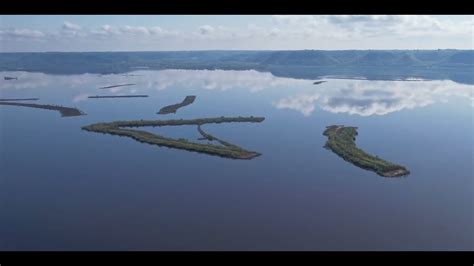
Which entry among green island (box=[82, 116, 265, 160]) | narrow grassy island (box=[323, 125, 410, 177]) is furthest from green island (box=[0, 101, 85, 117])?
narrow grassy island (box=[323, 125, 410, 177])

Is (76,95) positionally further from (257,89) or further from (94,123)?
(257,89)

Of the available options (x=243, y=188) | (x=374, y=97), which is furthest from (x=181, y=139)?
(x=374, y=97)

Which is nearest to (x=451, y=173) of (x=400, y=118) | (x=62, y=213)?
(x=400, y=118)

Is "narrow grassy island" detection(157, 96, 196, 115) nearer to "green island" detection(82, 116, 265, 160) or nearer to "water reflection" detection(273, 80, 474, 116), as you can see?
"green island" detection(82, 116, 265, 160)

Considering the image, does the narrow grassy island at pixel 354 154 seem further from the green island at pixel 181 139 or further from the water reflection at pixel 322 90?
the water reflection at pixel 322 90

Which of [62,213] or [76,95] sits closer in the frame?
[62,213]

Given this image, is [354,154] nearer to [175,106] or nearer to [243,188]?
[243,188]
